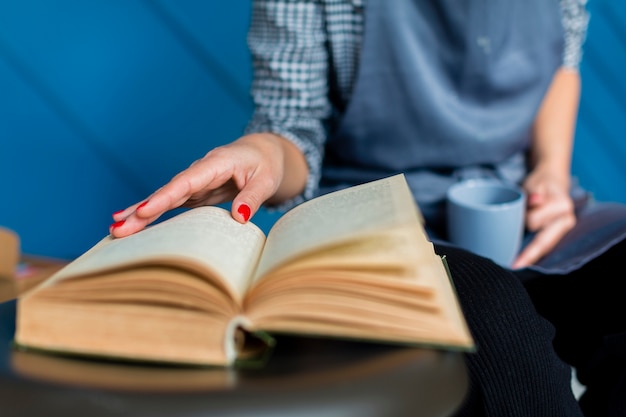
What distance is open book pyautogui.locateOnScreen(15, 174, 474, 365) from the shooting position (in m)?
0.41

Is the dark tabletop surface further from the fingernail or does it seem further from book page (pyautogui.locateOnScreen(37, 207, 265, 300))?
the fingernail

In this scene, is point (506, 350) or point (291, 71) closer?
point (506, 350)

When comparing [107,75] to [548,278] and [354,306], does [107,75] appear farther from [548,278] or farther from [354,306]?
[354,306]

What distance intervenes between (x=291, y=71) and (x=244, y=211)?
44 centimetres

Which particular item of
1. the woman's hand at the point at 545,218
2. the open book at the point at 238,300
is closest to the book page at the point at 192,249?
the open book at the point at 238,300

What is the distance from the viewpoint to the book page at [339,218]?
0.45 m

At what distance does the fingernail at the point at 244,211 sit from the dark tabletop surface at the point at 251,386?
187 millimetres

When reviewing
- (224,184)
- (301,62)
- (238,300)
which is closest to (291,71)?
(301,62)

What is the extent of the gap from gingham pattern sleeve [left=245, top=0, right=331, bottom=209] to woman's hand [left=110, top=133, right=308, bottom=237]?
0.41 ft

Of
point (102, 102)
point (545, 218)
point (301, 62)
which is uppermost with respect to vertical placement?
point (301, 62)

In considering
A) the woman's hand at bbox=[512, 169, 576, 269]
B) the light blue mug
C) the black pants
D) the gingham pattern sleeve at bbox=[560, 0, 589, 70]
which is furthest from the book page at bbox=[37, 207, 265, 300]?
the gingham pattern sleeve at bbox=[560, 0, 589, 70]

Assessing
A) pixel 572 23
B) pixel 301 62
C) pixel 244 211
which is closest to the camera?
pixel 244 211

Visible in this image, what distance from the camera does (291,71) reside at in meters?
0.99

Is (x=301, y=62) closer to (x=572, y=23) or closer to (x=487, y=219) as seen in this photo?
(x=487, y=219)
